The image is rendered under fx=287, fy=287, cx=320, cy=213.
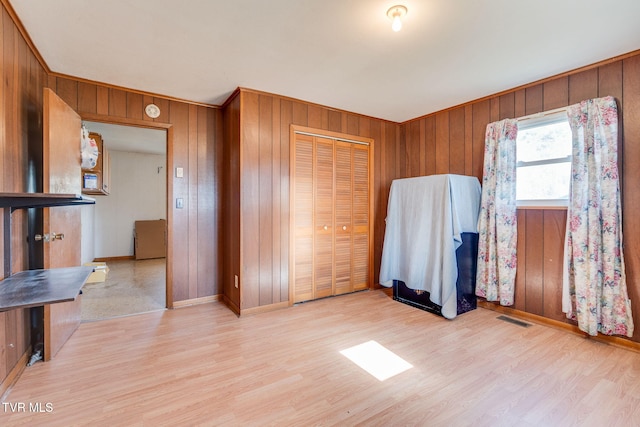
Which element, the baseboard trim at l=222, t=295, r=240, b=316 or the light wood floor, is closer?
the light wood floor

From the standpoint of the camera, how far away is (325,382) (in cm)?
186

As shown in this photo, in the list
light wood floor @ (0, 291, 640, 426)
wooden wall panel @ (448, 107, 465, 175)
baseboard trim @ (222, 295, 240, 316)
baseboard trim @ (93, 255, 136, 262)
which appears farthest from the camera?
baseboard trim @ (93, 255, 136, 262)

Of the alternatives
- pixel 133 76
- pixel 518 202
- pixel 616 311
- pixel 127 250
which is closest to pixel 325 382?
pixel 616 311

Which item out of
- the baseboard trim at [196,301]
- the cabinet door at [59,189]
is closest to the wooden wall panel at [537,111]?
the baseboard trim at [196,301]

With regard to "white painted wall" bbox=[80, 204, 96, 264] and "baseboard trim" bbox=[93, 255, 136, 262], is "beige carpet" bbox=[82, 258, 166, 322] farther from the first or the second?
"baseboard trim" bbox=[93, 255, 136, 262]

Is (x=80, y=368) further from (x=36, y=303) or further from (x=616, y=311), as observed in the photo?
(x=616, y=311)

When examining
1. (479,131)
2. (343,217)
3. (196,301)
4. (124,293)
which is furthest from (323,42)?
(124,293)

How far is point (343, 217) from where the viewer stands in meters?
3.63

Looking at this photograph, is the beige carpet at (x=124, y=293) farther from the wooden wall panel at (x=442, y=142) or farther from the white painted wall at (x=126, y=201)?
the wooden wall panel at (x=442, y=142)

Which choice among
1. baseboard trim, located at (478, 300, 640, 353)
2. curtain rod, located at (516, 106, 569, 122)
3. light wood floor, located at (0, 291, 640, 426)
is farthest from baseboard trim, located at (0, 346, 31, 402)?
curtain rod, located at (516, 106, 569, 122)

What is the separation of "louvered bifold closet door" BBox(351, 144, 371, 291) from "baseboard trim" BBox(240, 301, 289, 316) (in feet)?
3.34

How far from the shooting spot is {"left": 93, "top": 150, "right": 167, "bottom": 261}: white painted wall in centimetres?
595

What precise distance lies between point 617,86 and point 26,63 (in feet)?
15.0

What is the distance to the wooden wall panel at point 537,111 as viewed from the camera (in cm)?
228
